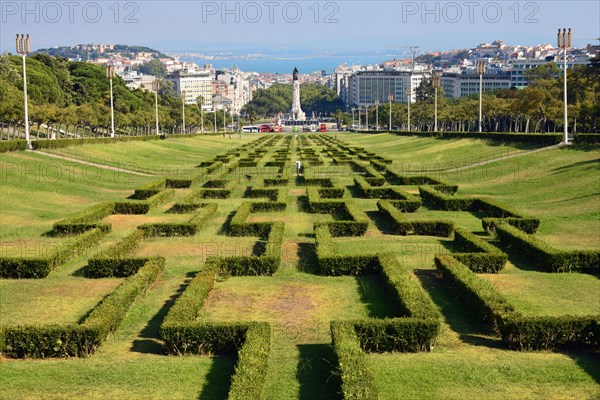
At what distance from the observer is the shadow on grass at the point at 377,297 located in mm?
14008

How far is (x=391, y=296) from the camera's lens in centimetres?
1501

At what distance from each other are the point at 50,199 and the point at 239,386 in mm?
23771

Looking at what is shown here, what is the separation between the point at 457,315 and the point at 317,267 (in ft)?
16.1

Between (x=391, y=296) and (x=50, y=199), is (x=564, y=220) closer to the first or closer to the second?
(x=391, y=296)

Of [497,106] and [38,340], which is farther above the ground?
[497,106]

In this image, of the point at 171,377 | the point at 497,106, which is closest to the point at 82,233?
the point at 171,377

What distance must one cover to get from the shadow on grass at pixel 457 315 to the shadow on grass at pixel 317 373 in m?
2.74

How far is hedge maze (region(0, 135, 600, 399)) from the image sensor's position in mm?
11609

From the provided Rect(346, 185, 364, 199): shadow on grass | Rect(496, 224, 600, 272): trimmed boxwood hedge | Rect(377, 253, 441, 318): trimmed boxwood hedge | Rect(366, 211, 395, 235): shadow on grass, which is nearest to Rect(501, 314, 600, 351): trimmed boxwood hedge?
Rect(377, 253, 441, 318): trimmed boxwood hedge

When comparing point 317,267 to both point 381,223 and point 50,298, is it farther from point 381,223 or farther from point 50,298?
point 381,223

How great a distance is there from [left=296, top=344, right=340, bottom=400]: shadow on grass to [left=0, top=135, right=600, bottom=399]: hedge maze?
0.32m

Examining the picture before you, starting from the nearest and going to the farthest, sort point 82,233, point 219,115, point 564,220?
point 82,233 < point 564,220 < point 219,115

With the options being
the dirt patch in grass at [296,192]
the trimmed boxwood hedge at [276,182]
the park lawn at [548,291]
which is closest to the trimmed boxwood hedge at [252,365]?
the park lawn at [548,291]

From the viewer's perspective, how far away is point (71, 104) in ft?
272
